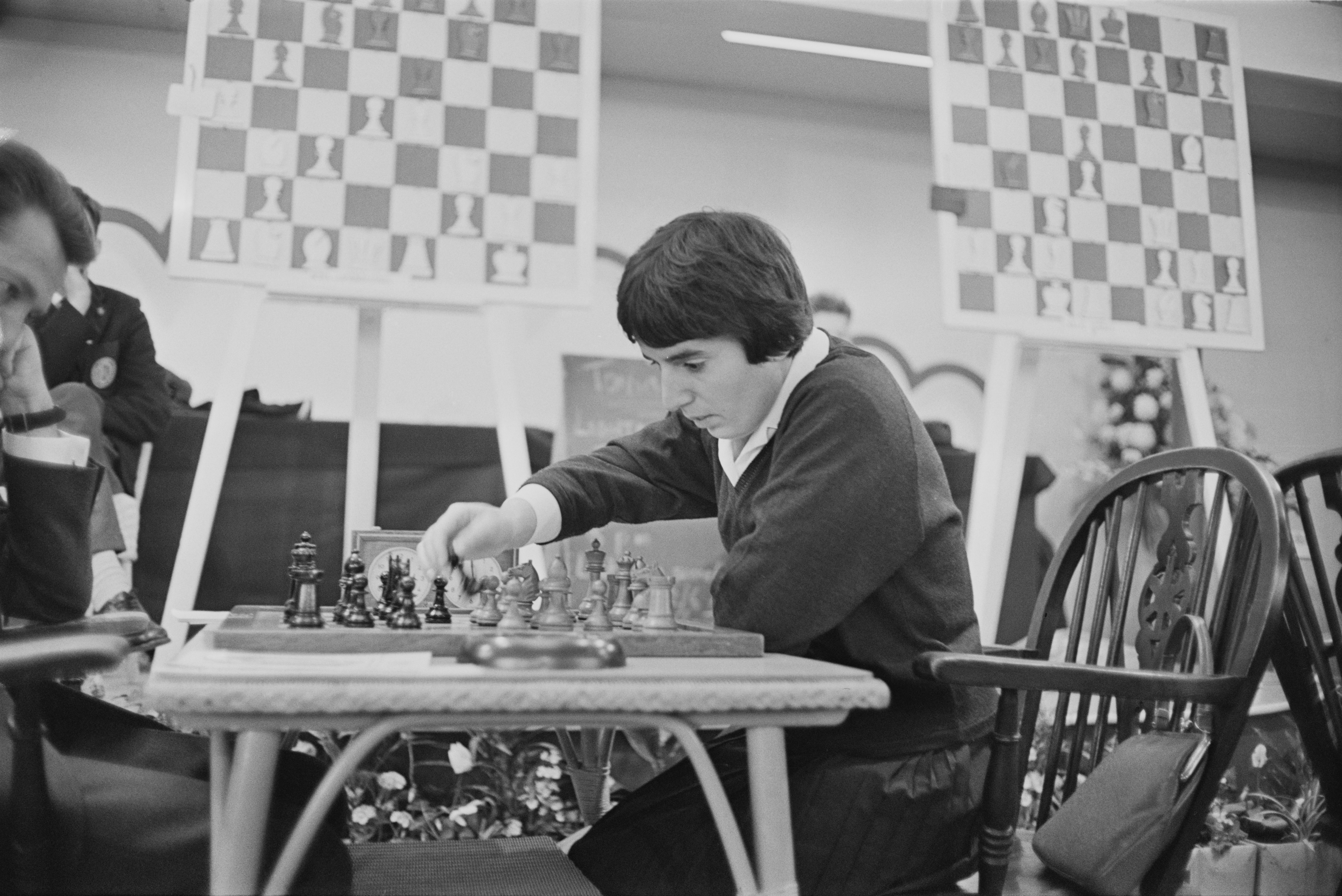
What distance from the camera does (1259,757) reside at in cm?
338

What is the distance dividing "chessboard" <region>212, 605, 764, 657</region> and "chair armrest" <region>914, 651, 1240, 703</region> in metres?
0.21

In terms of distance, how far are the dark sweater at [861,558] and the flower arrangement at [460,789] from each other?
5.07 feet

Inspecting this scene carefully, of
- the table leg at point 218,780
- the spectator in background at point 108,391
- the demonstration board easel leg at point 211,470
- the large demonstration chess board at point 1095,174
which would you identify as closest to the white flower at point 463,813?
the demonstration board easel leg at point 211,470

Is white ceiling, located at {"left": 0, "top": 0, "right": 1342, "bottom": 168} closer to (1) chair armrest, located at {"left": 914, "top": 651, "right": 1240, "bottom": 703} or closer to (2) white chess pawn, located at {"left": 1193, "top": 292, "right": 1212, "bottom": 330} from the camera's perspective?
(2) white chess pawn, located at {"left": 1193, "top": 292, "right": 1212, "bottom": 330}

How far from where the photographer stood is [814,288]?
4.46 m

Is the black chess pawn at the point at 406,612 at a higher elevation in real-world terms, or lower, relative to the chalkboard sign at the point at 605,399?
lower

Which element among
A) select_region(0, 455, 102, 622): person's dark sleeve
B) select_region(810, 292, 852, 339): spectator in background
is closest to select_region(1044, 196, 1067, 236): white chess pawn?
select_region(810, 292, 852, 339): spectator in background

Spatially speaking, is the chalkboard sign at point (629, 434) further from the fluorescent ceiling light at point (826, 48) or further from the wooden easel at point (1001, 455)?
the fluorescent ceiling light at point (826, 48)

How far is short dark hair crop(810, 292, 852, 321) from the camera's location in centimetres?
438

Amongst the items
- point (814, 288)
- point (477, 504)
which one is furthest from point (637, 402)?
point (477, 504)

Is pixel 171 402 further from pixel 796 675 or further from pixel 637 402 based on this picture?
pixel 796 675

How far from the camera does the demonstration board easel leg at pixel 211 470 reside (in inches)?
97.7

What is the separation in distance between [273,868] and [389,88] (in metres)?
2.27

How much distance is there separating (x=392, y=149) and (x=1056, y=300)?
1904mm
